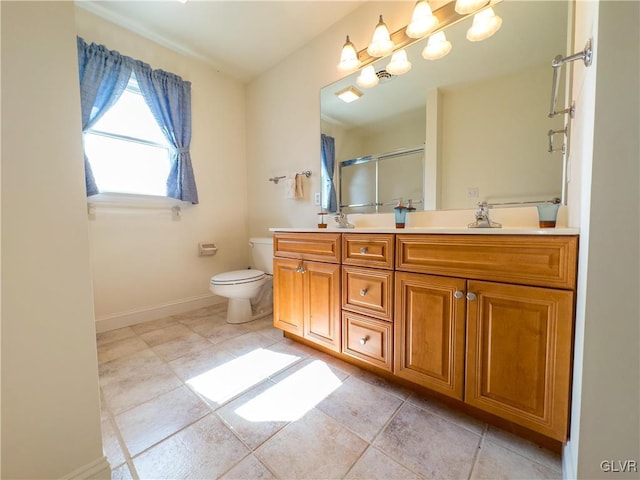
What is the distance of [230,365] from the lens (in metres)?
1.51

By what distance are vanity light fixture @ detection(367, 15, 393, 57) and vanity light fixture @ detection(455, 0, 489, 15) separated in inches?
15.6

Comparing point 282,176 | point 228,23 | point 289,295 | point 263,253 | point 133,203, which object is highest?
point 228,23

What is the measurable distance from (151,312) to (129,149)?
1.42 m

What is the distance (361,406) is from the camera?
3.82 ft

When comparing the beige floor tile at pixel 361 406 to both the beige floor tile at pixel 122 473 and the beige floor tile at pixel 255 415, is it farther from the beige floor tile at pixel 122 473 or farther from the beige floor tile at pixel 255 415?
the beige floor tile at pixel 122 473

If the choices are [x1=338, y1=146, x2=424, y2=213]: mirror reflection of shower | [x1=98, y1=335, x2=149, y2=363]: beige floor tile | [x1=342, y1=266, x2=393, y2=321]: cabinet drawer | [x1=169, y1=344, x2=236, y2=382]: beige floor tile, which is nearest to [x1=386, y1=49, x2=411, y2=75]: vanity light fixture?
[x1=338, y1=146, x2=424, y2=213]: mirror reflection of shower

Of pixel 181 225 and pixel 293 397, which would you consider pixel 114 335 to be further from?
pixel 293 397

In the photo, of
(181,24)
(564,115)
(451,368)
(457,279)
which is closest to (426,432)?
(451,368)

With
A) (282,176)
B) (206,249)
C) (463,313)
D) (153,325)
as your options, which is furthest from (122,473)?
(282,176)

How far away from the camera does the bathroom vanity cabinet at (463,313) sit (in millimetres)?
840

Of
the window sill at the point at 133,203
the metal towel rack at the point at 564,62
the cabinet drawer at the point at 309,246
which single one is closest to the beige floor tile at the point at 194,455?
the cabinet drawer at the point at 309,246

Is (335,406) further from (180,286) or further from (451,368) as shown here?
(180,286)

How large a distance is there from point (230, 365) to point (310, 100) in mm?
2137

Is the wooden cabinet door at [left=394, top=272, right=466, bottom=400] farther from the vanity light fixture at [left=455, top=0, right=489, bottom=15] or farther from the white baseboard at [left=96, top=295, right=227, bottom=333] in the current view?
the white baseboard at [left=96, top=295, right=227, bottom=333]
